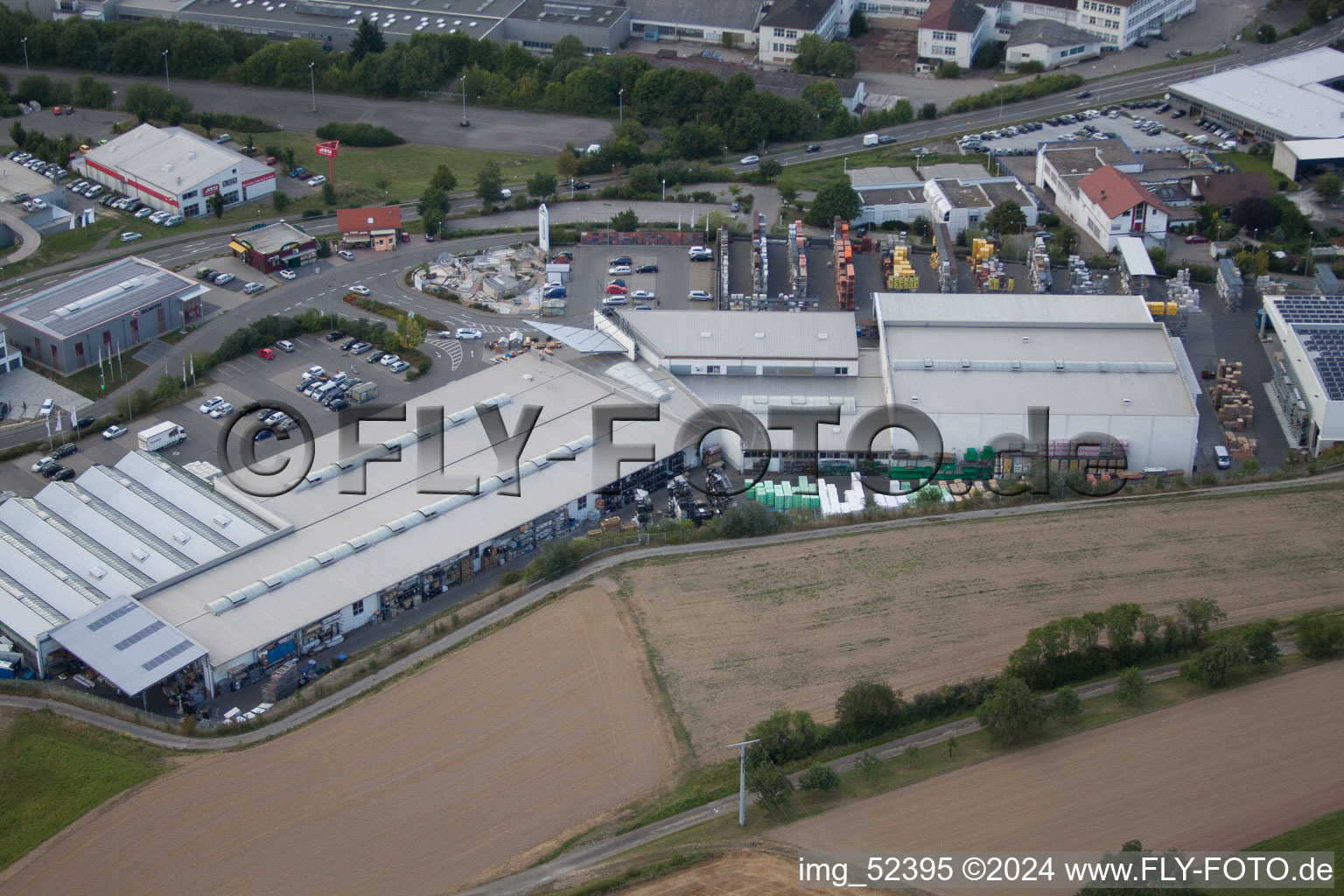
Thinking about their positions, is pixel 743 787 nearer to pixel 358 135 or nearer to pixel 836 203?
pixel 836 203

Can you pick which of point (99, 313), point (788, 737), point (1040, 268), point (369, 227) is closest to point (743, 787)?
point (788, 737)

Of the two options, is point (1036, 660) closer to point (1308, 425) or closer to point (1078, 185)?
point (1308, 425)

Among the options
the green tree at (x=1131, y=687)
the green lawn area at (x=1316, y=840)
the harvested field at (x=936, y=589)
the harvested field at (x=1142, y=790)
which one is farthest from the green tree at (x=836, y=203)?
the green lawn area at (x=1316, y=840)

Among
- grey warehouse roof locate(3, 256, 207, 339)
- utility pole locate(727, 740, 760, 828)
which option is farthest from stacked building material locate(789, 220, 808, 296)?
utility pole locate(727, 740, 760, 828)

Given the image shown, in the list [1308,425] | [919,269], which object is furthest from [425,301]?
[1308,425]

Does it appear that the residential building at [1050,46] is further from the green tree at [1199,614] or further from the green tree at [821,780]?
the green tree at [821,780]
